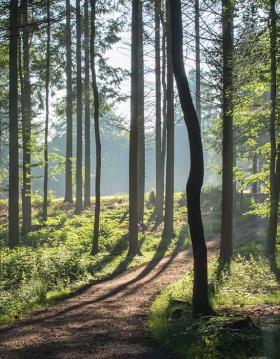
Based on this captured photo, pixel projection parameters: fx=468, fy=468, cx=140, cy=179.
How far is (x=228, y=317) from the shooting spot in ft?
27.1

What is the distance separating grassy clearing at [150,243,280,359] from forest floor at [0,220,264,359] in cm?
38

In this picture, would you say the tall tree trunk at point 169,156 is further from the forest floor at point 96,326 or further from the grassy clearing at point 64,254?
the forest floor at point 96,326

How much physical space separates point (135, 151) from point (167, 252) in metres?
4.92

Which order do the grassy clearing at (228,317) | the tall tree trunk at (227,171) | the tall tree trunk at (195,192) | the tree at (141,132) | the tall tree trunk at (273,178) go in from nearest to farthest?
the grassy clearing at (228,317) < the tall tree trunk at (195,192) < the tall tree trunk at (273,178) < the tall tree trunk at (227,171) < the tree at (141,132)

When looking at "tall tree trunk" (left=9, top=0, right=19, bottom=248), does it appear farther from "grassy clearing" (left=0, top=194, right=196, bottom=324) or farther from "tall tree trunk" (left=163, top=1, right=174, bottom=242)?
"tall tree trunk" (left=163, top=1, right=174, bottom=242)

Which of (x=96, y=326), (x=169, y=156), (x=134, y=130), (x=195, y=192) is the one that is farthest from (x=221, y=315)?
(x=169, y=156)

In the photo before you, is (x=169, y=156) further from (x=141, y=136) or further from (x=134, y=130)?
(x=141, y=136)

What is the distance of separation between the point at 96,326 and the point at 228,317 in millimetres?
2948

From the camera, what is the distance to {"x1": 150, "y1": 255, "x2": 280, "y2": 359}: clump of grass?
6.96 meters

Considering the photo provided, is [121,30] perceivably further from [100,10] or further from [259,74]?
[259,74]

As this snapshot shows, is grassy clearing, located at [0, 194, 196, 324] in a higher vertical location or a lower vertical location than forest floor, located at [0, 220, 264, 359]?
higher

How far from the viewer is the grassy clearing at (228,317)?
6.95m

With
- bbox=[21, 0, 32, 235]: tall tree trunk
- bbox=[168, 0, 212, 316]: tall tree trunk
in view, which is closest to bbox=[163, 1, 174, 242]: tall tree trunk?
bbox=[21, 0, 32, 235]: tall tree trunk

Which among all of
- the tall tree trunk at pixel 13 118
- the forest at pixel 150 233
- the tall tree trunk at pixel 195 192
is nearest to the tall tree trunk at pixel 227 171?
the forest at pixel 150 233
